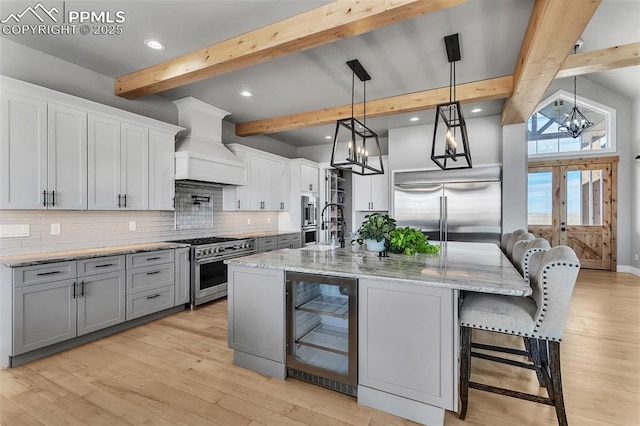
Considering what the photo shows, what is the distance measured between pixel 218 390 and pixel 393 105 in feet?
12.9

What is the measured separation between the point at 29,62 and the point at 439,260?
4.32 metres

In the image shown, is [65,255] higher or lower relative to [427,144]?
lower

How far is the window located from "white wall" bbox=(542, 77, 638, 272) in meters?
0.11

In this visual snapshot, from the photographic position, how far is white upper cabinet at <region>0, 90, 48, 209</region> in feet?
8.37

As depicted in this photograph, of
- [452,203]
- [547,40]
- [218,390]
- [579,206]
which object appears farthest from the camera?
[579,206]

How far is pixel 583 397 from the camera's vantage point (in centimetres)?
206

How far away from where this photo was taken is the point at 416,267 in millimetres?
2141

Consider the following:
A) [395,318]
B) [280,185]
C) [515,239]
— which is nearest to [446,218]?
[515,239]

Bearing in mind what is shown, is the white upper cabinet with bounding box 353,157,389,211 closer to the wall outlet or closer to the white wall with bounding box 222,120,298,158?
the white wall with bounding box 222,120,298,158

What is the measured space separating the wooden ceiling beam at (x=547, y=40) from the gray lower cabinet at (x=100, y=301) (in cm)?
438

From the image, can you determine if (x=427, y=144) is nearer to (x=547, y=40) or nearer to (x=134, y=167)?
(x=547, y=40)

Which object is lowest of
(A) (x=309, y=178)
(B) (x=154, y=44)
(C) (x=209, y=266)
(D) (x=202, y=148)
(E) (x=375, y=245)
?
(C) (x=209, y=266)

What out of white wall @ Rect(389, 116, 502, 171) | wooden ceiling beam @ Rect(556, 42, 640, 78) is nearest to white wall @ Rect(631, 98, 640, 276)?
white wall @ Rect(389, 116, 502, 171)

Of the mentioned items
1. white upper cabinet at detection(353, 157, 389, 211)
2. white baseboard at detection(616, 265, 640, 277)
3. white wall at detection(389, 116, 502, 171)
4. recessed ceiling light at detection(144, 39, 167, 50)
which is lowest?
white baseboard at detection(616, 265, 640, 277)
